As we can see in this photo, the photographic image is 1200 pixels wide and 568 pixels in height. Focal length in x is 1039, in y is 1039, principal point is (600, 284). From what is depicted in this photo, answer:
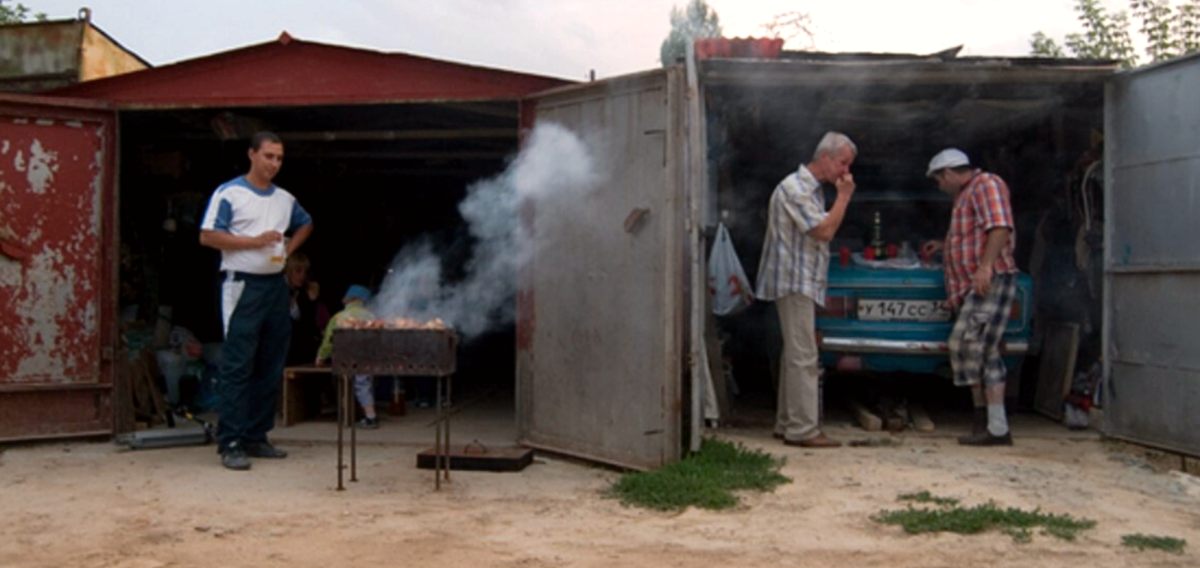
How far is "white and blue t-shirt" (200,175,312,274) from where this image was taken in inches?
266

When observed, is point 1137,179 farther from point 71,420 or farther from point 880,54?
point 71,420

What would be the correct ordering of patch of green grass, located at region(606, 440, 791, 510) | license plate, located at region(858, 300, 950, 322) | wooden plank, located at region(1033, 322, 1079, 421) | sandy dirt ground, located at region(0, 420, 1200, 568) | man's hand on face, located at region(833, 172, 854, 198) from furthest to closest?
wooden plank, located at region(1033, 322, 1079, 421) → license plate, located at region(858, 300, 950, 322) → man's hand on face, located at region(833, 172, 854, 198) → patch of green grass, located at region(606, 440, 791, 510) → sandy dirt ground, located at region(0, 420, 1200, 568)

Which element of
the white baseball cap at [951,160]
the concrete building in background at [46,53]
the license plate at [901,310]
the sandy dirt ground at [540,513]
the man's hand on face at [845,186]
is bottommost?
the sandy dirt ground at [540,513]

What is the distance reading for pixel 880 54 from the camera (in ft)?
25.1

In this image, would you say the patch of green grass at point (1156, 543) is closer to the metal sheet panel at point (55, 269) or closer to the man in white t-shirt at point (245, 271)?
the man in white t-shirt at point (245, 271)

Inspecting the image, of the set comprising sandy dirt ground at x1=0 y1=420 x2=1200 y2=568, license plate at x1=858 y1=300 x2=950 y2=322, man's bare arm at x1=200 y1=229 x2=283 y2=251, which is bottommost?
sandy dirt ground at x1=0 y1=420 x2=1200 y2=568

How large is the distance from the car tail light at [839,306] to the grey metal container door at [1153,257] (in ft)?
5.89

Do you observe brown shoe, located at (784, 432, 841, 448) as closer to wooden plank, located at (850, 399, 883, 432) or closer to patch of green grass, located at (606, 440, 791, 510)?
patch of green grass, located at (606, 440, 791, 510)

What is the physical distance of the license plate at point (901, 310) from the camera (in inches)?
305

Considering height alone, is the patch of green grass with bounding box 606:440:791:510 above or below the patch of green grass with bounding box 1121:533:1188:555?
above

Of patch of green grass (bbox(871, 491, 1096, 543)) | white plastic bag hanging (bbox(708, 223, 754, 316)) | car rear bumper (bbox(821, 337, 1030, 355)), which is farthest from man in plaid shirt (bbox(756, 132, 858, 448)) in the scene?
patch of green grass (bbox(871, 491, 1096, 543))

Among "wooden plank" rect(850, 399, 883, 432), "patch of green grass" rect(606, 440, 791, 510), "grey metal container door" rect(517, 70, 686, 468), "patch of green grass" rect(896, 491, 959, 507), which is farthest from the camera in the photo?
"wooden plank" rect(850, 399, 883, 432)

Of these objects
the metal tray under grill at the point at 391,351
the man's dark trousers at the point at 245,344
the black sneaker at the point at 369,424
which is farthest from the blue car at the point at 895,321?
the man's dark trousers at the point at 245,344

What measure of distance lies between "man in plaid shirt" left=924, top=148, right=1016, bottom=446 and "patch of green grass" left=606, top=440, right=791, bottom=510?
5.72 ft
